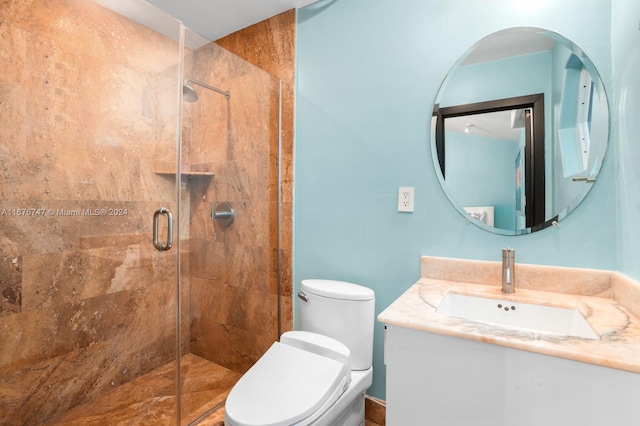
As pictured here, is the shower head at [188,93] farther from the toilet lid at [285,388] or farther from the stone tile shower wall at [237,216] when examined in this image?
the toilet lid at [285,388]

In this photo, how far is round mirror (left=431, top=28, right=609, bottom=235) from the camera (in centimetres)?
124

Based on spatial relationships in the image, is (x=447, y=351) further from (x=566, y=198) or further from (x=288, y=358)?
(x=566, y=198)

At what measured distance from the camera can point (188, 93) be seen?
1.67 metres

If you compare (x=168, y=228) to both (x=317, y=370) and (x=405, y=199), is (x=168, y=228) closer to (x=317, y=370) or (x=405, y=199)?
(x=317, y=370)

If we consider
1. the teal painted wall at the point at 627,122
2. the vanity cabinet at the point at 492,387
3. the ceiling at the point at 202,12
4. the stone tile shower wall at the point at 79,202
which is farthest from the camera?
the ceiling at the point at 202,12

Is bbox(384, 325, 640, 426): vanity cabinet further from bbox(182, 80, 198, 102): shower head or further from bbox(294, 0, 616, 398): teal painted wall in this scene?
bbox(182, 80, 198, 102): shower head

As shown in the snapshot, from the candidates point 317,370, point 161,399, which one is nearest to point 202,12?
point 317,370

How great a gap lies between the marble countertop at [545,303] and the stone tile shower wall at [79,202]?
1298 mm

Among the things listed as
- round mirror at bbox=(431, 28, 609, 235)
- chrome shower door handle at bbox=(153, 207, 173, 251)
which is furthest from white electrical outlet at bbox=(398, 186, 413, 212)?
chrome shower door handle at bbox=(153, 207, 173, 251)

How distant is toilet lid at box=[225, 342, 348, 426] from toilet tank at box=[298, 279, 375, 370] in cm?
20

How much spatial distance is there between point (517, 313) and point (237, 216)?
1.43 m

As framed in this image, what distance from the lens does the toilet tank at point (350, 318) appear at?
1.48 metres

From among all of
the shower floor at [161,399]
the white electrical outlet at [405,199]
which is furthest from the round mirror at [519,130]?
the shower floor at [161,399]

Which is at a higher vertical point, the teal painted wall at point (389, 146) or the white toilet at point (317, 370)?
the teal painted wall at point (389, 146)
